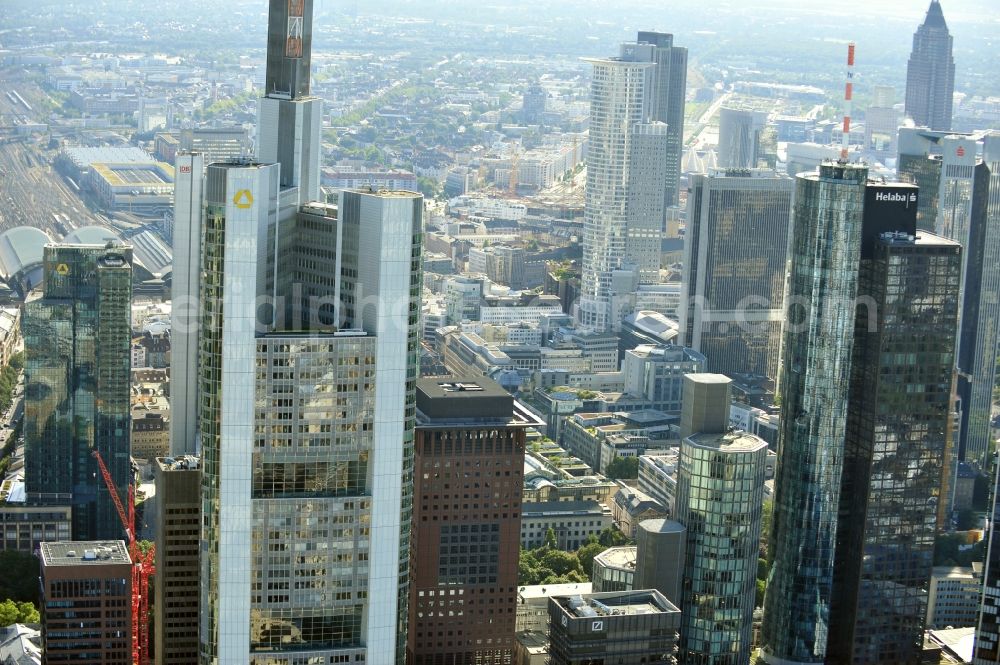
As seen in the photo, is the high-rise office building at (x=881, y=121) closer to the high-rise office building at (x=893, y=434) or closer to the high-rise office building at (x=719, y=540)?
the high-rise office building at (x=893, y=434)

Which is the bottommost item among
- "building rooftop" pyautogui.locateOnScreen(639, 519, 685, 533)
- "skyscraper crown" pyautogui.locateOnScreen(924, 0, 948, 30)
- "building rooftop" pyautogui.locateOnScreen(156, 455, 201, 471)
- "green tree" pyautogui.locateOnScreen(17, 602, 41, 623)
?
"green tree" pyautogui.locateOnScreen(17, 602, 41, 623)

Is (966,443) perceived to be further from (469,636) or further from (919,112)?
(919,112)

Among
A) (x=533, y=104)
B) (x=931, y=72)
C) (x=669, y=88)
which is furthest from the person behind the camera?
(x=533, y=104)

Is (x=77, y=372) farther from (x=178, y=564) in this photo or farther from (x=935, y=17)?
(x=935, y=17)

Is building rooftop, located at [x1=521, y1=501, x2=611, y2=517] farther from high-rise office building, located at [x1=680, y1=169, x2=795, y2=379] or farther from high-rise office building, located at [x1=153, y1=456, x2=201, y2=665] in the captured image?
high-rise office building, located at [x1=680, y1=169, x2=795, y2=379]

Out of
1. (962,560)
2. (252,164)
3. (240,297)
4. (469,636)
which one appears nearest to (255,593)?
(240,297)

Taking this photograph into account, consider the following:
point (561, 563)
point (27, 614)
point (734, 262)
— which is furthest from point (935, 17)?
point (27, 614)

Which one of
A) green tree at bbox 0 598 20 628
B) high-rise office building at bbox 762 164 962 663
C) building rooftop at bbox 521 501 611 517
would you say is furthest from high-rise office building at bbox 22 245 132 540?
high-rise office building at bbox 762 164 962 663
